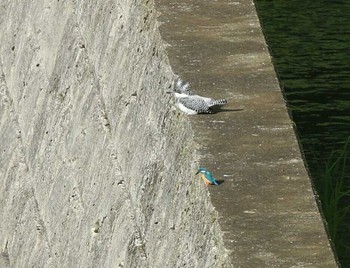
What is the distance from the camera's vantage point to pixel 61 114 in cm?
557

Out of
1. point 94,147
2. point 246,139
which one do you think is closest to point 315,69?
point 94,147

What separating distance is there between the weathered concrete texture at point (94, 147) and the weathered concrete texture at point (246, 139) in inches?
2.6

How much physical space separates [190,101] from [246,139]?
8.6 inches

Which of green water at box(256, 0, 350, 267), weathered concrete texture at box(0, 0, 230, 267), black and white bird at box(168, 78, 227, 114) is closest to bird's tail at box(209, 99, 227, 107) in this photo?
black and white bird at box(168, 78, 227, 114)

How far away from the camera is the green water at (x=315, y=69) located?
834 cm

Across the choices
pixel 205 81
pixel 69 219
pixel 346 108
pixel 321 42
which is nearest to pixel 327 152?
pixel 346 108

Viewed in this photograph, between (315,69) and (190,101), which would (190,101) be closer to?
(190,101)

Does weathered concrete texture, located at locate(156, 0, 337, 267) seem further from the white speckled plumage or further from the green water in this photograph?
the green water

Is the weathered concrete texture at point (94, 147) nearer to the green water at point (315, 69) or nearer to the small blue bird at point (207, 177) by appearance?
the small blue bird at point (207, 177)

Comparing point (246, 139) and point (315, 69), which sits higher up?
point (246, 139)

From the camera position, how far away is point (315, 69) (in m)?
9.81

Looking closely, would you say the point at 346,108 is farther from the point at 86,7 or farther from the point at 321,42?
the point at 86,7

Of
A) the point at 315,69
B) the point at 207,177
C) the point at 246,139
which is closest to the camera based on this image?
the point at 207,177

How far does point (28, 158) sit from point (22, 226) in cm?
33
